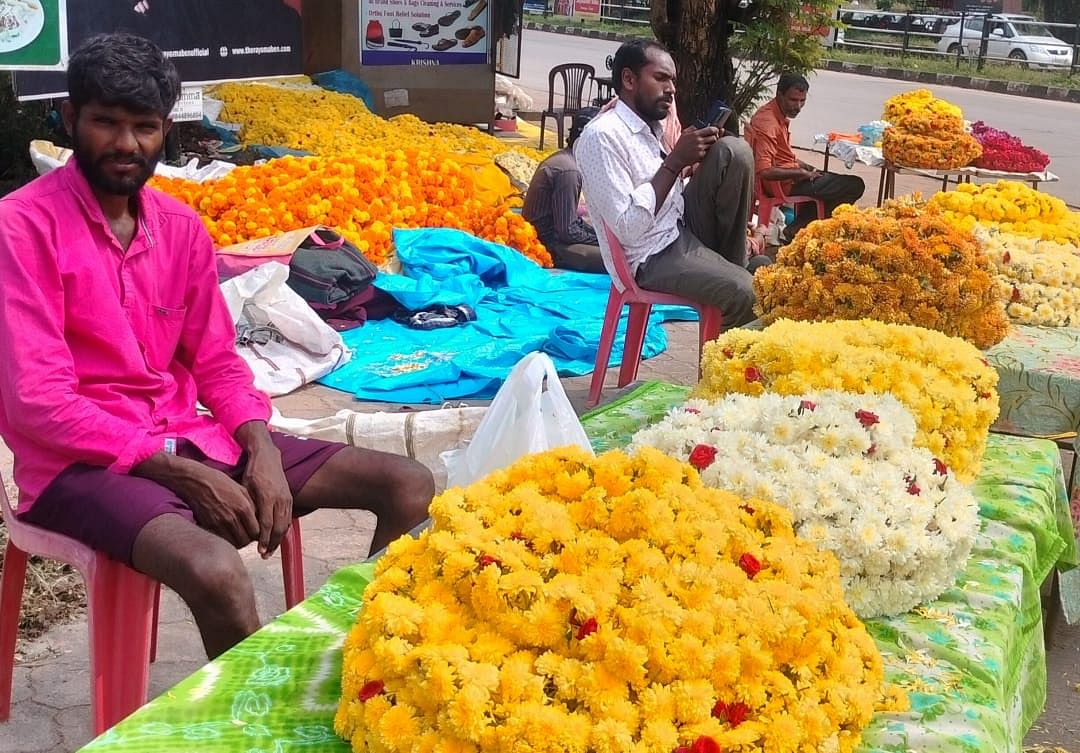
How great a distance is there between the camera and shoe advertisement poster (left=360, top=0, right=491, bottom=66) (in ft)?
38.2

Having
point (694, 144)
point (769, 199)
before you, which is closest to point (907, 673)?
point (694, 144)

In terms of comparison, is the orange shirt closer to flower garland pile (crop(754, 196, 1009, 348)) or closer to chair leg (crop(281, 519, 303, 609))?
flower garland pile (crop(754, 196, 1009, 348))

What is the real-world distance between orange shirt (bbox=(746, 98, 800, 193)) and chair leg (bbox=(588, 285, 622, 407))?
420 cm

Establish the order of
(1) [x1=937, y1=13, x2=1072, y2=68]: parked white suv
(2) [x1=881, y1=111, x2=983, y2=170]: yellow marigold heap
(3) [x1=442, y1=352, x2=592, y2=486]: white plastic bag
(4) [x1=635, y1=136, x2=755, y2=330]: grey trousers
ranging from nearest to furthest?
1. (3) [x1=442, y1=352, x2=592, y2=486]: white plastic bag
2. (4) [x1=635, y1=136, x2=755, y2=330]: grey trousers
3. (2) [x1=881, y1=111, x2=983, y2=170]: yellow marigold heap
4. (1) [x1=937, y1=13, x2=1072, y2=68]: parked white suv

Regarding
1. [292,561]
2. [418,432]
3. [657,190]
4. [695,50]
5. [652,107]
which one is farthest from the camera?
[695,50]

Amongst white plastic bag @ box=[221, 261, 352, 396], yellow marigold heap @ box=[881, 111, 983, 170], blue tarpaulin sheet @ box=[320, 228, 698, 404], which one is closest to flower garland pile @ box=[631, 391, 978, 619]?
blue tarpaulin sheet @ box=[320, 228, 698, 404]

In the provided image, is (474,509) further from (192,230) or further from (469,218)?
(469,218)

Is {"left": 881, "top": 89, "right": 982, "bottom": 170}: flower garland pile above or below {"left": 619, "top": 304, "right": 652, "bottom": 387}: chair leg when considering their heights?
above

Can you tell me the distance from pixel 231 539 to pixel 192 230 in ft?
2.35

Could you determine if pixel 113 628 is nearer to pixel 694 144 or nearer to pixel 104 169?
pixel 104 169

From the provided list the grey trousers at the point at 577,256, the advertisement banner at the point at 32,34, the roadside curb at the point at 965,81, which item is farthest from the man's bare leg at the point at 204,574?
the roadside curb at the point at 965,81

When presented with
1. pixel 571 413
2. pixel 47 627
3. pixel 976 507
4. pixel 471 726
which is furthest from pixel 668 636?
pixel 47 627

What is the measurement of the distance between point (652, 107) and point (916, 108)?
206 inches

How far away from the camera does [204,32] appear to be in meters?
9.00
